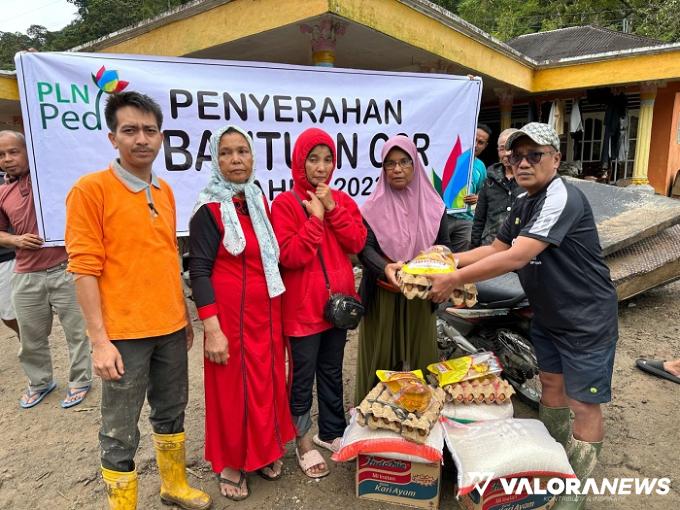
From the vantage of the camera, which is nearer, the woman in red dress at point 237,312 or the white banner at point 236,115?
the woman in red dress at point 237,312

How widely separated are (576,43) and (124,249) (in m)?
15.2

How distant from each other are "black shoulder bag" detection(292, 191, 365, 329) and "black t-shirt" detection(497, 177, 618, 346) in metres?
0.82

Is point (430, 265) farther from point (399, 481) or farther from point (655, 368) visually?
point (655, 368)

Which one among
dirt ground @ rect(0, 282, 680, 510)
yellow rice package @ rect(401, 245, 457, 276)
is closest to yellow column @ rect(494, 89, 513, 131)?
dirt ground @ rect(0, 282, 680, 510)

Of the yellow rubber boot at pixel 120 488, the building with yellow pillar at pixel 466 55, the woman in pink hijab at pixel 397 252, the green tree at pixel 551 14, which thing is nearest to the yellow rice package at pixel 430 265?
the woman in pink hijab at pixel 397 252

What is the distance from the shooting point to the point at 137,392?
5.88 feet

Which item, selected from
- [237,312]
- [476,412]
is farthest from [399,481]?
[237,312]

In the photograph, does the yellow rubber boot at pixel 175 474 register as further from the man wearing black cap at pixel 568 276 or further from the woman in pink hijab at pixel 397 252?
the man wearing black cap at pixel 568 276

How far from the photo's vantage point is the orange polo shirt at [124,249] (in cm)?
160

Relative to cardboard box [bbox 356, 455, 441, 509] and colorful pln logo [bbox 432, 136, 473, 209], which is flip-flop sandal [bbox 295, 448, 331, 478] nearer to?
cardboard box [bbox 356, 455, 441, 509]

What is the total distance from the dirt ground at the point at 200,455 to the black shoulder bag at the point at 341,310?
84cm

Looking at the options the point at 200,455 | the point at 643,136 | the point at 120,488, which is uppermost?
the point at 643,136

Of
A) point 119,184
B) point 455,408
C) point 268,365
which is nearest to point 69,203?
point 119,184

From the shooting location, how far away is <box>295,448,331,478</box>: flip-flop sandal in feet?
7.47
